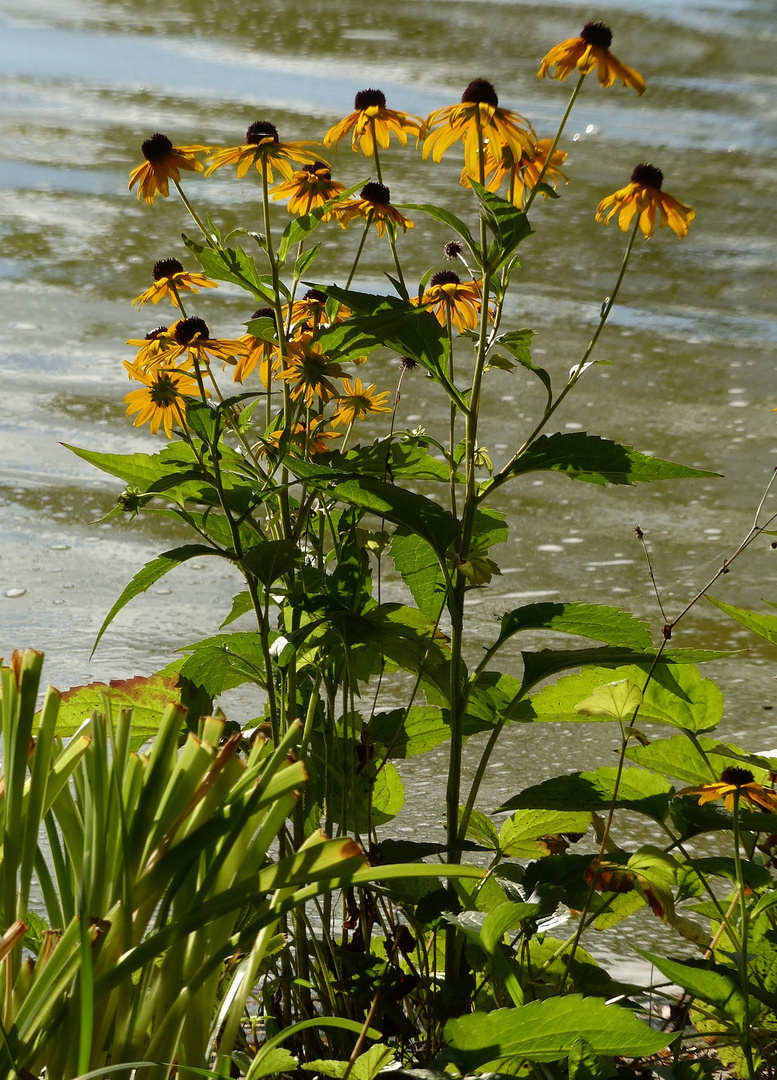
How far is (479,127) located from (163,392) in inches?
14.0


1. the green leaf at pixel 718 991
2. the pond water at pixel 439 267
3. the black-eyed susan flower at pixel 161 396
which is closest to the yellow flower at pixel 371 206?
the black-eyed susan flower at pixel 161 396

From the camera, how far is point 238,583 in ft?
9.01

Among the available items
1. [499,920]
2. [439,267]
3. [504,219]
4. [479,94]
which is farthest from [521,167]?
[439,267]

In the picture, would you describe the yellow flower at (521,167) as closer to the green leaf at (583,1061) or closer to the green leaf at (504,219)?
the green leaf at (504,219)

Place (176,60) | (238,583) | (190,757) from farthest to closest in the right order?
(176,60)
(238,583)
(190,757)

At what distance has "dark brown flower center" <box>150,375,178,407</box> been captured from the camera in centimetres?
107

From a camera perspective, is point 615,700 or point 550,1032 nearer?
point 550,1032

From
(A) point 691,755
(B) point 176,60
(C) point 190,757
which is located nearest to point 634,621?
(A) point 691,755

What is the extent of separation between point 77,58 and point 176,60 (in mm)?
658

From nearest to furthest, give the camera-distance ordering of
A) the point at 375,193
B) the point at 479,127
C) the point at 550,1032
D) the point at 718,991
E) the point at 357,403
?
the point at 550,1032
the point at 718,991
the point at 479,127
the point at 375,193
the point at 357,403

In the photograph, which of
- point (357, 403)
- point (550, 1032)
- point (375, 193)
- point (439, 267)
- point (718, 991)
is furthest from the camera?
point (439, 267)

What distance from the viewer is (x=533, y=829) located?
3.77 feet

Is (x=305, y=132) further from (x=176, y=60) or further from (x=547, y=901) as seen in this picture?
(x=547, y=901)

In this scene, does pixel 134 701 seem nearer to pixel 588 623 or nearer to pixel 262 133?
pixel 588 623
